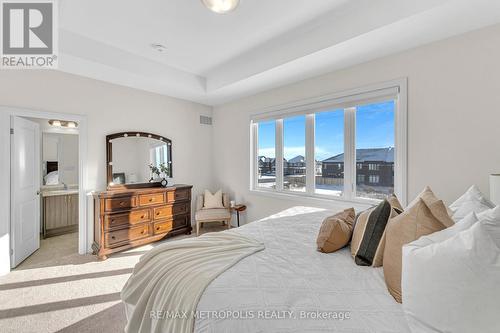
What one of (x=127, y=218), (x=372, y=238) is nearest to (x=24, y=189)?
(x=127, y=218)

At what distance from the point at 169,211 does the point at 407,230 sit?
349 centimetres

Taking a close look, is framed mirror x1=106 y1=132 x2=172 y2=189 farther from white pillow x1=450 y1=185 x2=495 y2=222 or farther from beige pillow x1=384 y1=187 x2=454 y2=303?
white pillow x1=450 y1=185 x2=495 y2=222

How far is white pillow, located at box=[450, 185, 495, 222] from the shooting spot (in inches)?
57.7

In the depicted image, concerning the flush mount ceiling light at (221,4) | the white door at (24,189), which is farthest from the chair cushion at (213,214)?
the flush mount ceiling light at (221,4)

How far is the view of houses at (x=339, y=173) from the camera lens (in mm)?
2785

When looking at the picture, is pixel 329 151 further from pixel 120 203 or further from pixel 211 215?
pixel 120 203

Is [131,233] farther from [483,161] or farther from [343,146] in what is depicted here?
[483,161]

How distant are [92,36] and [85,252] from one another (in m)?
2.98

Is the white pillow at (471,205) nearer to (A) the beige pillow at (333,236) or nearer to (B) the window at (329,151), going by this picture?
(A) the beige pillow at (333,236)

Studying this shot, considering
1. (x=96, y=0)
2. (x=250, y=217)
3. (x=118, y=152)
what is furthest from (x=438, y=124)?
(x=118, y=152)

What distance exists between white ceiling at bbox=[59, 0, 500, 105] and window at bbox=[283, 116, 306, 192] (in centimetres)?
72

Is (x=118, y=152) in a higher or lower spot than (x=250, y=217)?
higher

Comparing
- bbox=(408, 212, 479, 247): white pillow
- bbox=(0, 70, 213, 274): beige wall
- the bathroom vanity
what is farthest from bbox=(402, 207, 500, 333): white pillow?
the bathroom vanity

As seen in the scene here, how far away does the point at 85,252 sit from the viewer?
3297mm
